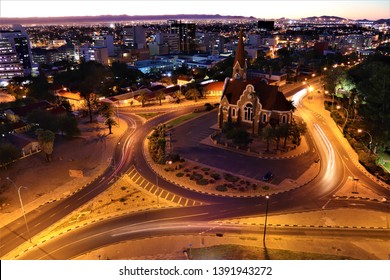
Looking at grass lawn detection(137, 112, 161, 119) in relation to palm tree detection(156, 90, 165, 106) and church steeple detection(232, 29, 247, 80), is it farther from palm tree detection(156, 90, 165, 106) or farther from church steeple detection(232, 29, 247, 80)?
church steeple detection(232, 29, 247, 80)

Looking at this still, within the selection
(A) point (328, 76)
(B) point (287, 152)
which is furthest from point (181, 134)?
(A) point (328, 76)

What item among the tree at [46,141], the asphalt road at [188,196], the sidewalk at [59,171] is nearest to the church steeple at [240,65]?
the asphalt road at [188,196]

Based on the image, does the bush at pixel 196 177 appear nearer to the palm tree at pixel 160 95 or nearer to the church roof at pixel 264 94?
the church roof at pixel 264 94

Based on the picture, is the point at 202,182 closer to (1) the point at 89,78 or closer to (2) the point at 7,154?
(2) the point at 7,154

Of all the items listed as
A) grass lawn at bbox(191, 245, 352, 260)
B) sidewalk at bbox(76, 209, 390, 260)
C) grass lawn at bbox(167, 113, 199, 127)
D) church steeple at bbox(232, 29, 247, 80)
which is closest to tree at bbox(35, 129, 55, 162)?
sidewalk at bbox(76, 209, 390, 260)

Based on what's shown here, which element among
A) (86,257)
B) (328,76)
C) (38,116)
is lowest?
(86,257)

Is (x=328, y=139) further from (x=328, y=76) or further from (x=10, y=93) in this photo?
(x=10, y=93)
